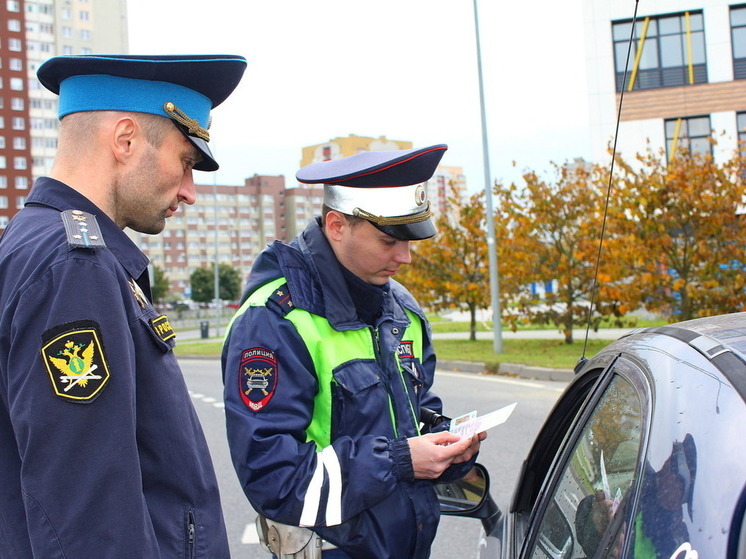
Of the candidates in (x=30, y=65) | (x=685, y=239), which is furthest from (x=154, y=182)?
(x=30, y=65)

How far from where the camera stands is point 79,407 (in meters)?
1.38

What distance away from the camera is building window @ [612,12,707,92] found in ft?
92.2

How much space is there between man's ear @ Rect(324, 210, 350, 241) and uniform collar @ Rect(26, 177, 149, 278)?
2.94ft

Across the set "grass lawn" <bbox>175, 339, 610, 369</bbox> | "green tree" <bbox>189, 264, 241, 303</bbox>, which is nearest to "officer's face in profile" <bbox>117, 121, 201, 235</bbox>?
"grass lawn" <bbox>175, 339, 610, 369</bbox>

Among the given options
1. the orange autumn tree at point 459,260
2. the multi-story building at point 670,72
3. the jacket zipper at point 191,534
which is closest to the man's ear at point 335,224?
the jacket zipper at point 191,534

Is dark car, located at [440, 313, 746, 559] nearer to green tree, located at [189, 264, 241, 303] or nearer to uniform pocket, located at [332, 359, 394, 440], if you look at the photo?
A: uniform pocket, located at [332, 359, 394, 440]

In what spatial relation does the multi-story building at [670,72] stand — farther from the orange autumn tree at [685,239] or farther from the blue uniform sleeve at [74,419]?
the blue uniform sleeve at [74,419]

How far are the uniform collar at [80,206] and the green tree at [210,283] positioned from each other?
92.0 meters

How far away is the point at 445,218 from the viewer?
20.8m

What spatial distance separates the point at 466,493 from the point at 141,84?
172 cm

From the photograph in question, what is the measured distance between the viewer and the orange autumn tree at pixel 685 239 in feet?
40.2

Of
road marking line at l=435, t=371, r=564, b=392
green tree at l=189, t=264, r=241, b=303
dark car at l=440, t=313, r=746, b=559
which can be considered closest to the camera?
dark car at l=440, t=313, r=746, b=559

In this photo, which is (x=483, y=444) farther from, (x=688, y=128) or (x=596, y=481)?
(x=688, y=128)

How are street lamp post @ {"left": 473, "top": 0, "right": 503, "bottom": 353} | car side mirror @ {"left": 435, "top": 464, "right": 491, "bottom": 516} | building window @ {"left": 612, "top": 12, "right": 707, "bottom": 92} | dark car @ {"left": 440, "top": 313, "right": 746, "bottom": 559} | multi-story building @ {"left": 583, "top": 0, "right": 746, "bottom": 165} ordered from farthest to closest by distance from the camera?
building window @ {"left": 612, "top": 12, "right": 707, "bottom": 92} → multi-story building @ {"left": 583, "top": 0, "right": 746, "bottom": 165} → street lamp post @ {"left": 473, "top": 0, "right": 503, "bottom": 353} → car side mirror @ {"left": 435, "top": 464, "right": 491, "bottom": 516} → dark car @ {"left": 440, "top": 313, "right": 746, "bottom": 559}
